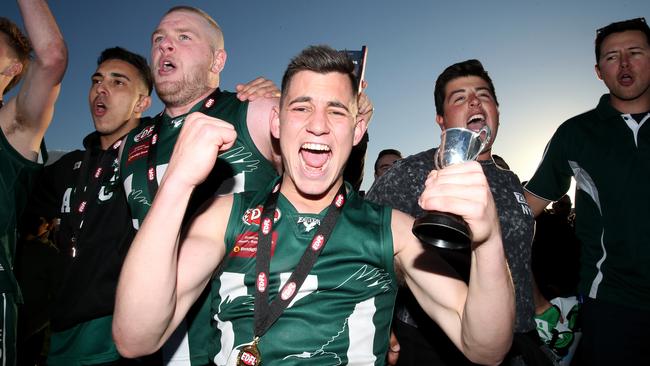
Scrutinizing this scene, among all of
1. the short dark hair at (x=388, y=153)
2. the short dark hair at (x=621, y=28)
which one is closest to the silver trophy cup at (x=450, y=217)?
the short dark hair at (x=621, y=28)

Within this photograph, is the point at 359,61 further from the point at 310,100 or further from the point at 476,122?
the point at 476,122

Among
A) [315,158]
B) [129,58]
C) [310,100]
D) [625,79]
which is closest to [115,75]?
[129,58]

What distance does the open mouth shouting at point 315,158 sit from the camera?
7.41 ft

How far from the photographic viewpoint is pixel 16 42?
3.29 m

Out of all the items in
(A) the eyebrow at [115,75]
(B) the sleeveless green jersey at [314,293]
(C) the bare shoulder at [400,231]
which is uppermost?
(A) the eyebrow at [115,75]

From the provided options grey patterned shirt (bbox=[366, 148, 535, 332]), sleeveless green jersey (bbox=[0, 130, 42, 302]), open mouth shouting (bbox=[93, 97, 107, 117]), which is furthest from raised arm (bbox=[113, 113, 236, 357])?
open mouth shouting (bbox=[93, 97, 107, 117])

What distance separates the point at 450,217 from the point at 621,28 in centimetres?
365

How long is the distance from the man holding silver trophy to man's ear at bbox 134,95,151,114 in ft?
9.37

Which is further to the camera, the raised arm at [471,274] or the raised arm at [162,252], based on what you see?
the raised arm at [162,252]

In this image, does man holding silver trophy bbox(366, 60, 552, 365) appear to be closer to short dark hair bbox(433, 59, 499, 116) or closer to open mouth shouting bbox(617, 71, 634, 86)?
short dark hair bbox(433, 59, 499, 116)

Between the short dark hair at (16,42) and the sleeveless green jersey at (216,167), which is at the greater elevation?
the short dark hair at (16,42)

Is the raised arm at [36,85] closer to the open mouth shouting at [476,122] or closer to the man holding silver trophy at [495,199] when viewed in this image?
the man holding silver trophy at [495,199]

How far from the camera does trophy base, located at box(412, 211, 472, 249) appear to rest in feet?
Answer: 4.76

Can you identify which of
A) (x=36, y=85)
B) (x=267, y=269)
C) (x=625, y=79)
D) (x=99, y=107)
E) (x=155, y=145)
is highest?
(x=625, y=79)
